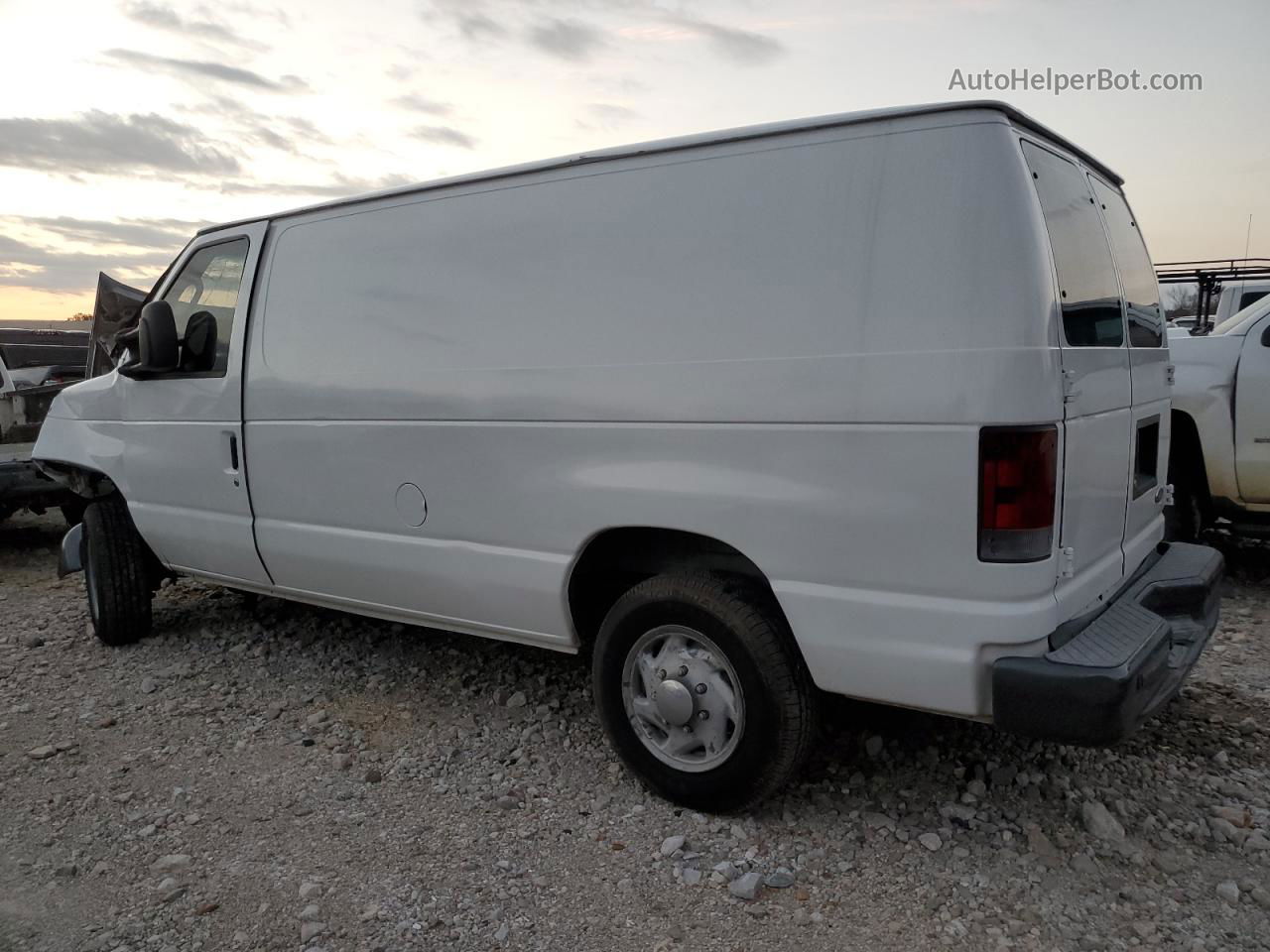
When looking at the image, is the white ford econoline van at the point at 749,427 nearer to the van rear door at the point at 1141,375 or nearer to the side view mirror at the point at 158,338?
the van rear door at the point at 1141,375

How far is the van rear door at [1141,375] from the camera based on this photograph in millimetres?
3383

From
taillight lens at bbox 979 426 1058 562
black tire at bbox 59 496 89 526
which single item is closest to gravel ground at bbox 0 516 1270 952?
taillight lens at bbox 979 426 1058 562

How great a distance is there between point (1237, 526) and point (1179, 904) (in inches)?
149

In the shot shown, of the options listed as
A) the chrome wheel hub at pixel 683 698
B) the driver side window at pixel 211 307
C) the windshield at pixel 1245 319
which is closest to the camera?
the chrome wheel hub at pixel 683 698

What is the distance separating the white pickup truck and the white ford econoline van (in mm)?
2399

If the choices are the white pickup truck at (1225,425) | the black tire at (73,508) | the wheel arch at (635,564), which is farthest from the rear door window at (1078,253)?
the black tire at (73,508)

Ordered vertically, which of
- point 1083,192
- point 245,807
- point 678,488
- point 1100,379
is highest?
point 1083,192

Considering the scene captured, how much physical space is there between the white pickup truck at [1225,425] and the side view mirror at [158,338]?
555 centimetres

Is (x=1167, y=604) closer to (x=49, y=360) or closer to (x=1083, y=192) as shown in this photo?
(x=1083, y=192)

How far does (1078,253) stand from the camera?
300 centimetres

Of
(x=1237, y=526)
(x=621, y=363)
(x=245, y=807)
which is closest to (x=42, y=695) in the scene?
(x=245, y=807)

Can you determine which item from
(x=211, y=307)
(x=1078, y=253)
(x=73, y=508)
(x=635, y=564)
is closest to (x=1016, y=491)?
(x=1078, y=253)

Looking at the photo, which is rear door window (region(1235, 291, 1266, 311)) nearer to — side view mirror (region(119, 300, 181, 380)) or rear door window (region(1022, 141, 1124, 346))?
rear door window (region(1022, 141, 1124, 346))

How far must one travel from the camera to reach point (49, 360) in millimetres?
14617
